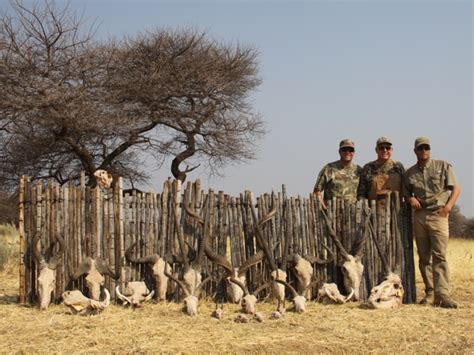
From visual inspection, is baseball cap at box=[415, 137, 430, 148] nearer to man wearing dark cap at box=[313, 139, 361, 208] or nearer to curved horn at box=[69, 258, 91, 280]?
man wearing dark cap at box=[313, 139, 361, 208]

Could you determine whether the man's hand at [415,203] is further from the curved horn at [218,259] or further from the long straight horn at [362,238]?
the curved horn at [218,259]

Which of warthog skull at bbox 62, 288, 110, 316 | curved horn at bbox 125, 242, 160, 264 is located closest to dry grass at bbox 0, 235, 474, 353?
warthog skull at bbox 62, 288, 110, 316

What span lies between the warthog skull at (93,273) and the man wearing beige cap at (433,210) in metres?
4.21

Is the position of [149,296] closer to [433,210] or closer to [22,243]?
[22,243]

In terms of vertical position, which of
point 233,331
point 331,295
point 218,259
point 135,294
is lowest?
point 233,331

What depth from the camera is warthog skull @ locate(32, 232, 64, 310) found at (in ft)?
27.1

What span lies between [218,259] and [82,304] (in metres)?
1.82

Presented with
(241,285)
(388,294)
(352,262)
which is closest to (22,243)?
(241,285)

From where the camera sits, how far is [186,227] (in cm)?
884

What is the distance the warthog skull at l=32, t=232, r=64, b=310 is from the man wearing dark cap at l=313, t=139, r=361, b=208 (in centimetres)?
370

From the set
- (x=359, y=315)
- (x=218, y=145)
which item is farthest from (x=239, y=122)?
(x=359, y=315)

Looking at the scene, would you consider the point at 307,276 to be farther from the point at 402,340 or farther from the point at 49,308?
the point at 49,308

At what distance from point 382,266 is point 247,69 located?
11.4 meters

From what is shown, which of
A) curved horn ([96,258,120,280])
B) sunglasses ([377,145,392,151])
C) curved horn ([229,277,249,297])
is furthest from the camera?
sunglasses ([377,145,392,151])
